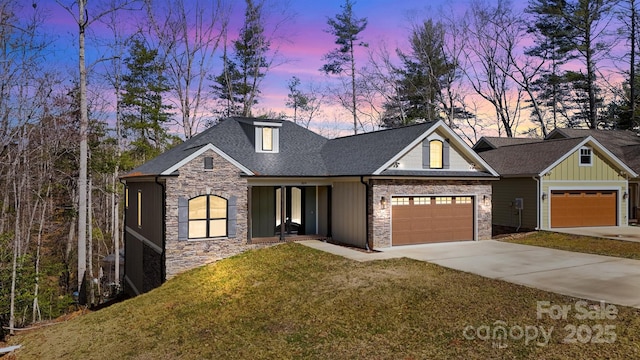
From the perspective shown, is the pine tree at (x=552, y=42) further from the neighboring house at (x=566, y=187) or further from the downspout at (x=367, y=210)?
the downspout at (x=367, y=210)

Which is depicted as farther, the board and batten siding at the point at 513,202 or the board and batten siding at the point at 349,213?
the board and batten siding at the point at 513,202

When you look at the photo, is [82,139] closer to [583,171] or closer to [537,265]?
[537,265]

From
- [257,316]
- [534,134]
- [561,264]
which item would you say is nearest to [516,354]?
[257,316]

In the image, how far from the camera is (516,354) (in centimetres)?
650

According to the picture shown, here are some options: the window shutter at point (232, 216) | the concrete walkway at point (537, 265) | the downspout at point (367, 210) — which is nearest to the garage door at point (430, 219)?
the concrete walkway at point (537, 265)

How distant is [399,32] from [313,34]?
24.8 feet

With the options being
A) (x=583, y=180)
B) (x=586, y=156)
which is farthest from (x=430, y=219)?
(x=586, y=156)

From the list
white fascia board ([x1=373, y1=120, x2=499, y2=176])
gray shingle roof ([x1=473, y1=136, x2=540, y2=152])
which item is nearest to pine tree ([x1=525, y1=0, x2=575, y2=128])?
gray shingle roof ([x1=473, y1=136, x2=540, y2=152])

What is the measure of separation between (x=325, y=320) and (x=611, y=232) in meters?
17.6

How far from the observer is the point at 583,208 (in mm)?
21875

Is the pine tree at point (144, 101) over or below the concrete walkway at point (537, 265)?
over

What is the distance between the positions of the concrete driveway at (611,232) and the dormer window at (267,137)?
1440 cm

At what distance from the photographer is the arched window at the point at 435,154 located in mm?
17016

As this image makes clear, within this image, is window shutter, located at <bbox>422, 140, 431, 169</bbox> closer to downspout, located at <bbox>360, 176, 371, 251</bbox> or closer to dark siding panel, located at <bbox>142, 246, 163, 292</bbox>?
downspout, located at <bbox>360, 176, 371, 251</bbox>
